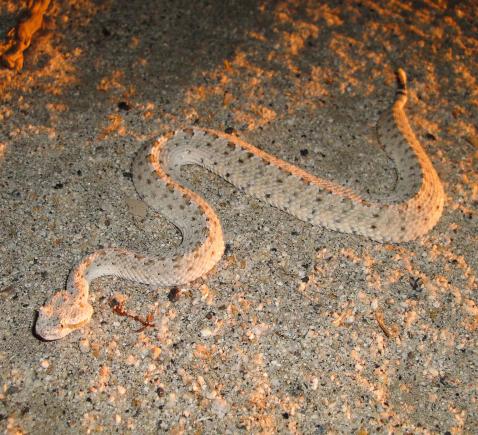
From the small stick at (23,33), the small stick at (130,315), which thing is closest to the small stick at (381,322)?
the small stick at (130,315)

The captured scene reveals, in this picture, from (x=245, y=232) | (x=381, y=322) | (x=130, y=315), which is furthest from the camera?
(x=245, y=232)

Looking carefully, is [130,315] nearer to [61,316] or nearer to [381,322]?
[61,316]

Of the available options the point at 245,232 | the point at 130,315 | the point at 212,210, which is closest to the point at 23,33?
the point at 212,210

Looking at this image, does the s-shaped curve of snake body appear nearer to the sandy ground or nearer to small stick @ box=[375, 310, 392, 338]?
the sandy ground

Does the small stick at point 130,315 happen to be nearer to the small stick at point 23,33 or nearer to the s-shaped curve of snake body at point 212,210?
the s-shaped curve of snake body at point 212,210

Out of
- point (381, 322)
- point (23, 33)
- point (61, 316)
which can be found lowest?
point (61, 316)

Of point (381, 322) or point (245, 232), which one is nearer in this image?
point (381, 322)

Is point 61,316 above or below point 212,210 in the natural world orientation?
below
